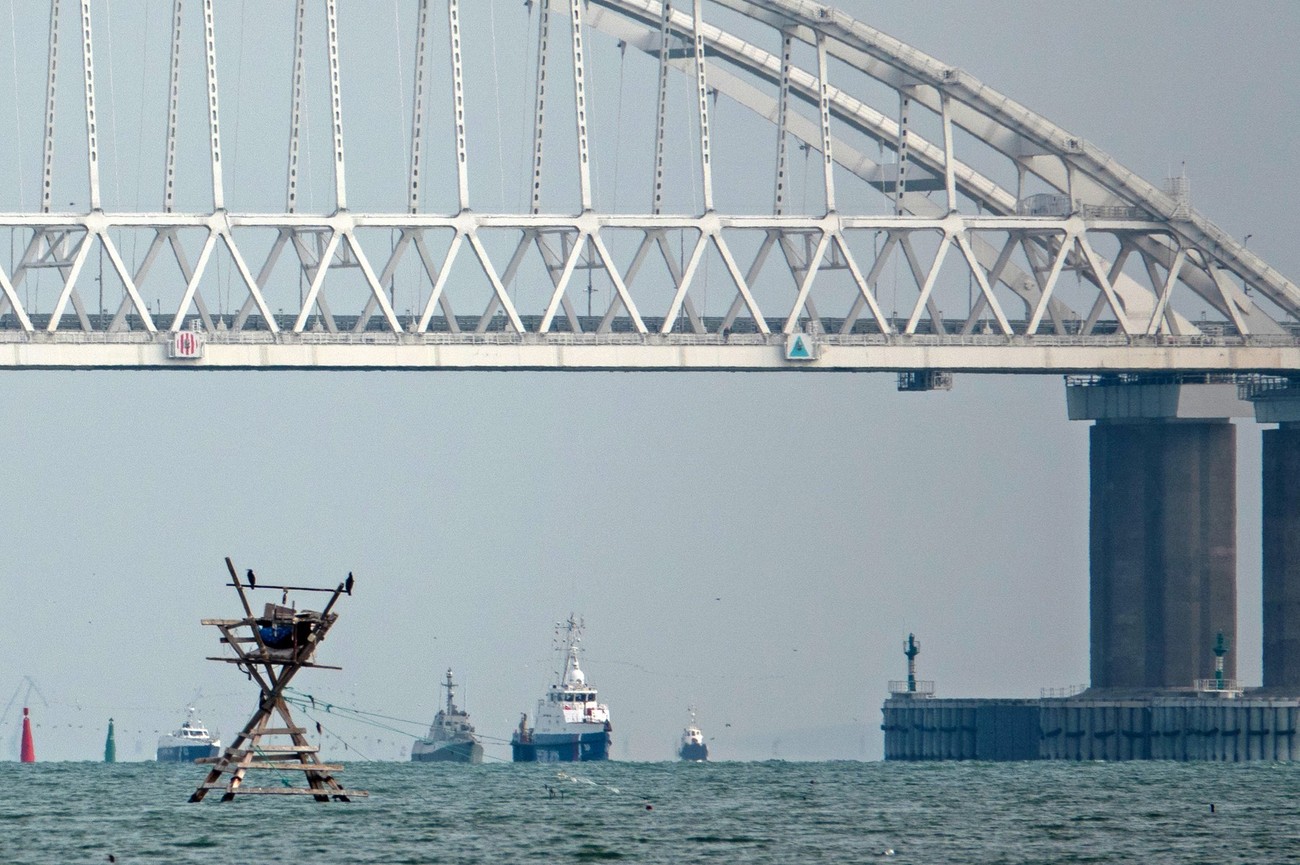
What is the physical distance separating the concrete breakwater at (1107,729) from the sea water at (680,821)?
1049 inches

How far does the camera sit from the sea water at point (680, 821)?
273 feet

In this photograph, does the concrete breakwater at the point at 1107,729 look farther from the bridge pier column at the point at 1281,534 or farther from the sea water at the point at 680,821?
the sea water at the point at 680,821

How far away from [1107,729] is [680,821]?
78982mm

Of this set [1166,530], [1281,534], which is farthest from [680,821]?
[1166,530]

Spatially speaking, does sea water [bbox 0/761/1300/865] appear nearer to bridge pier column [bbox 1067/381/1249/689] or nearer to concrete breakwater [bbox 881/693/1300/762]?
concrete breakwater [bbox 881/693/1300/762]

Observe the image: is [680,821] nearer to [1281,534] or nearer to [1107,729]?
[1107,729]

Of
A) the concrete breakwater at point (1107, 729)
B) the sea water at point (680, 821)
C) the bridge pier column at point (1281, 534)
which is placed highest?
the bridge pier column at point (1281, 534)

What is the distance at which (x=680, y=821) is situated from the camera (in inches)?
3915

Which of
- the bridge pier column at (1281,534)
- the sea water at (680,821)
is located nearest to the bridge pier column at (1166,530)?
the bridge pier column at (1281,534)

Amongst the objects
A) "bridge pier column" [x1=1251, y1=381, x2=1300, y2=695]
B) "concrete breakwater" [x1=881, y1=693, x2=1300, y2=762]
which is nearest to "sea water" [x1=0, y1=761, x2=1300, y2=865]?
"concrete breakwater" [x1=881, y1=693, x2=1300, y2=762]

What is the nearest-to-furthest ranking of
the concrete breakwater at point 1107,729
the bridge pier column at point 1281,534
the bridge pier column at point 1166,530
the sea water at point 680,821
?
the sea water at point 680,821
the concrete breakwater at point 1107,729
the bridge pier column at point 1281,534
the bridge pier column at point 1166,530

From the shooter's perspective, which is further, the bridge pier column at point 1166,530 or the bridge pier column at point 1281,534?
the bridge pier column at point 1166,530

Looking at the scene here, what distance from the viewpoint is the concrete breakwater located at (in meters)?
169

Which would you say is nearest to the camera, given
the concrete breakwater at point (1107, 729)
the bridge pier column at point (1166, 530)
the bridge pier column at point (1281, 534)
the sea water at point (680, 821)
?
the sea water at point (680, 821)
